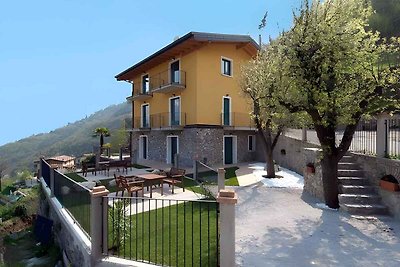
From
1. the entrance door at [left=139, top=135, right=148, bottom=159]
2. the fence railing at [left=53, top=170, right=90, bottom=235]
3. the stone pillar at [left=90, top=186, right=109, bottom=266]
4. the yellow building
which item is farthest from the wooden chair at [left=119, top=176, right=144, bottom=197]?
the entrance door at [left=139, top=135, right=148, bottom=159]

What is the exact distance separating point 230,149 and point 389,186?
14.6 metres

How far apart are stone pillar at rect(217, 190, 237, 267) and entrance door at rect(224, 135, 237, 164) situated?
17195 mm

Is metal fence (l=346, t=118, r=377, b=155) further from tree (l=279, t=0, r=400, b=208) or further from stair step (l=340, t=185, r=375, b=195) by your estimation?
tree (l=279, t=0, r=400, b=208)

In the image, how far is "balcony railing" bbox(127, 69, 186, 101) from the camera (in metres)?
19.9

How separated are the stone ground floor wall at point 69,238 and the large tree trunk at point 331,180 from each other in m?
6.82

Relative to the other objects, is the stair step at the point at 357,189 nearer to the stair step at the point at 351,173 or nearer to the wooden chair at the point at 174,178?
the stair step at the point at 351,173

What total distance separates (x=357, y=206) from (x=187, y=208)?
4915 mm

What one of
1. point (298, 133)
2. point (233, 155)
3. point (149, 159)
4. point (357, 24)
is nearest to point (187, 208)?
point (357, 24)

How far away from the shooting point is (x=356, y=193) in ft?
26.9

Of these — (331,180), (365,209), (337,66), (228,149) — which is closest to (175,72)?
(228,149)

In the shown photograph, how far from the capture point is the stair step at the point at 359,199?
7.75 m

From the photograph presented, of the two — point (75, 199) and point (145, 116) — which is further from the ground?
point (145, 116)

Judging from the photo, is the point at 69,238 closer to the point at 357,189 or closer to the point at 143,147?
the point at 357,189

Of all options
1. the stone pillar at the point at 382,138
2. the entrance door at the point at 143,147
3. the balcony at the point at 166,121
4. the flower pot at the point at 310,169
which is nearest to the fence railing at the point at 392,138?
the stone pillar at the point at 382,138
